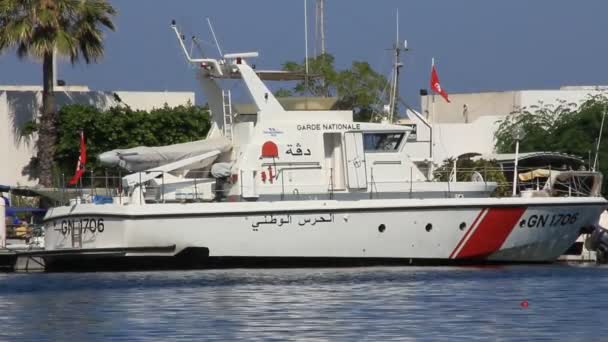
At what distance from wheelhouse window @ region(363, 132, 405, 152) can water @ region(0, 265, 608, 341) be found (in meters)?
3.06

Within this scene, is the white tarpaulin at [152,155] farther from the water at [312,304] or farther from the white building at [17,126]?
the white building at [17,126]

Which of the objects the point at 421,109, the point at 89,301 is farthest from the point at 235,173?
the point at 421,109

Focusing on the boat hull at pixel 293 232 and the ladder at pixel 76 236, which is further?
the ladder at pixel 76 236

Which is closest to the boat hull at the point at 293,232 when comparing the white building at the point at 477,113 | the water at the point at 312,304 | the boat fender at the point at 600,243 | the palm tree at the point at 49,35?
the water at the point at 312,304


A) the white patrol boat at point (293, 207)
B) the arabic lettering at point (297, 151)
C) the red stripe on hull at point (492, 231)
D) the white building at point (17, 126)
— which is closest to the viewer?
the white patrol boat at point (293, 207)

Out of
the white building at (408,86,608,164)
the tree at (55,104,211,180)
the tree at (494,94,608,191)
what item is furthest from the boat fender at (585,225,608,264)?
the tree at (55,104,211,180)

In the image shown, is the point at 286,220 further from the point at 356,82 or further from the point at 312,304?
the point at 356,82

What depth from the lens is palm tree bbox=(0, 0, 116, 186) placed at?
46.0 meters

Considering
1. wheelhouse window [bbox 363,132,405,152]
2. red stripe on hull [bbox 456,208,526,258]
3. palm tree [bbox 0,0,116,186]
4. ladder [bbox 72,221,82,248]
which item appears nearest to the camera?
ladder [bbox 72,221,82,248]

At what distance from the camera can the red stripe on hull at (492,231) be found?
36688 mm

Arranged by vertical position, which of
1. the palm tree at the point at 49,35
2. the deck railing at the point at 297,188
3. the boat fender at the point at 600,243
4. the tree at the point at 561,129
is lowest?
the boat fender at the point at 600,243

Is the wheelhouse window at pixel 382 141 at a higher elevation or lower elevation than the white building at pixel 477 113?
lower

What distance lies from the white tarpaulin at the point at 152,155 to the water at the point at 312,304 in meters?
3.00

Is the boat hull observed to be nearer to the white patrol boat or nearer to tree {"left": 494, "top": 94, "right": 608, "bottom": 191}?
the white patrol boat
